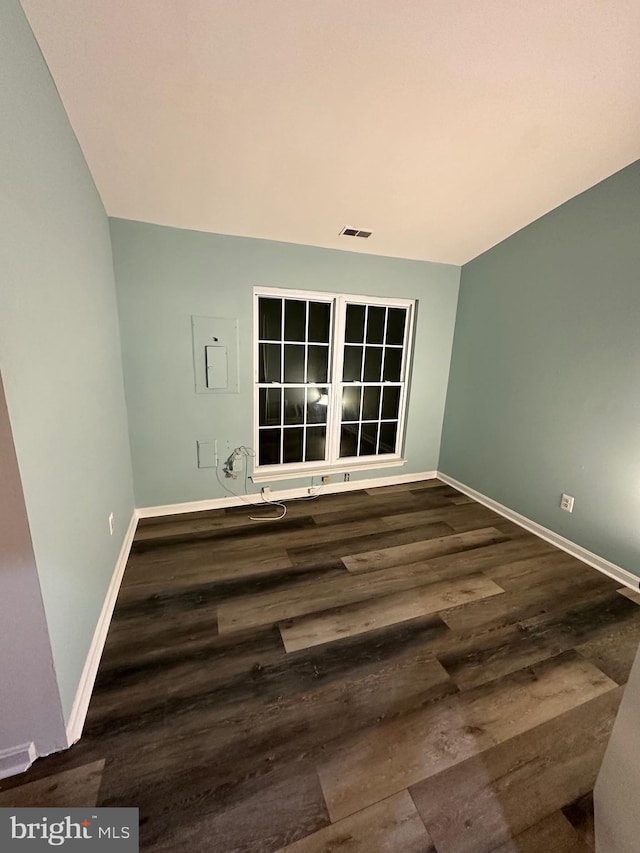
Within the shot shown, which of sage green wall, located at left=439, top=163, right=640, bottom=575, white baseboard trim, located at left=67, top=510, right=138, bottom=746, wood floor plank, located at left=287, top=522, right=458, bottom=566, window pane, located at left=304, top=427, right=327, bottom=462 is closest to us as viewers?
white baseboard trim, located at left=67, top=510, right=138, bottom=746

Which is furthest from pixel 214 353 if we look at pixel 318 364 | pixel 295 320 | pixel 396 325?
pixel 396 325

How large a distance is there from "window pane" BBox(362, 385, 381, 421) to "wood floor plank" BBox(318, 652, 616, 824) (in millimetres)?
2409

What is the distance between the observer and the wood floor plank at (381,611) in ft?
5.54

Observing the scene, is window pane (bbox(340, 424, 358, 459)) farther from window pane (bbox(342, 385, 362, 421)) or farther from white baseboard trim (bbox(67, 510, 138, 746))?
white baseboard trim (bbox(67, 510, 138, 746))

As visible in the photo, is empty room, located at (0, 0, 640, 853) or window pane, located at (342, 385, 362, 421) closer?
empty room, located at (0, 0, 640, 853)

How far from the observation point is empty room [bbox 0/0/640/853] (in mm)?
1039

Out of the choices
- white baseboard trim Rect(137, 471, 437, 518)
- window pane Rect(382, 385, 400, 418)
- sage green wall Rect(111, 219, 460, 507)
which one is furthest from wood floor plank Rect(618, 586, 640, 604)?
sage green wall Rect(111, 219, 460, 507)

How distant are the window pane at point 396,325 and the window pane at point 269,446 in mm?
1554

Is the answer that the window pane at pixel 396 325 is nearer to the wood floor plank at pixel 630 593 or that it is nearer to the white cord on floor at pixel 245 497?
the white cord on floor at pixel 245 497

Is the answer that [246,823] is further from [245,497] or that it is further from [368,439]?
[368,439]

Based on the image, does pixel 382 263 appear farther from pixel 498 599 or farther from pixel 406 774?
pixel 406 774

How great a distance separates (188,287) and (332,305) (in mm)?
1290

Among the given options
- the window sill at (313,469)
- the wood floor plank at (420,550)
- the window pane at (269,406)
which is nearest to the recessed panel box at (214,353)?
the window pane at (269,406)

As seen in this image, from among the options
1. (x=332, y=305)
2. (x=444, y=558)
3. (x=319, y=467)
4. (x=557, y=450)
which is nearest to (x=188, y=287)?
(x=332, y=305)
